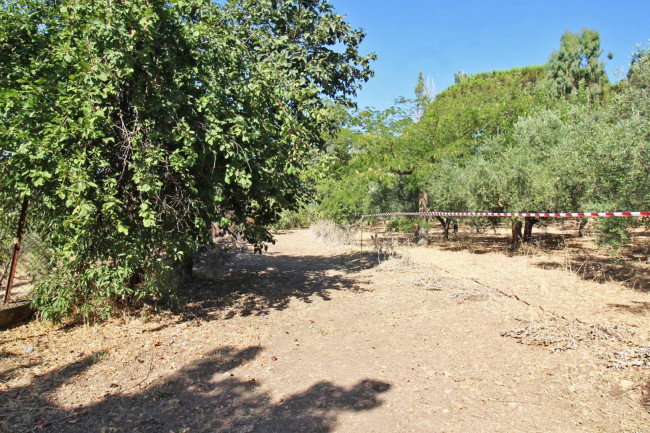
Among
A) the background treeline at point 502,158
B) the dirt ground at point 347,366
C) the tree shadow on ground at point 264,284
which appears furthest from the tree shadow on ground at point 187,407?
the background treeline at point 502,158

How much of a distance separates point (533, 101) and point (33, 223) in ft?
63.2

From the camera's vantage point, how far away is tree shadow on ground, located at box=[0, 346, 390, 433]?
124 inches

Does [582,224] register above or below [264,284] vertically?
above

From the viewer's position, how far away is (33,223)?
5.54 metres

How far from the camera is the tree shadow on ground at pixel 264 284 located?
22.5ft

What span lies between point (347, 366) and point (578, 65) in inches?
1548

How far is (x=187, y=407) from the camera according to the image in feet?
11.5

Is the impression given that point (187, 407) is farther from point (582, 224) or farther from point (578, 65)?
point (578, 65)

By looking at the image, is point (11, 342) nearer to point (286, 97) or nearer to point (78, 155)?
point (78, 155)

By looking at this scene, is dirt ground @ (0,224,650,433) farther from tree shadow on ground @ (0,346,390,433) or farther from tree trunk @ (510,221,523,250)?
tree trunk @ (510,221,523,250)

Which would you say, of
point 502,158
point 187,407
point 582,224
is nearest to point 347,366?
point 187,407

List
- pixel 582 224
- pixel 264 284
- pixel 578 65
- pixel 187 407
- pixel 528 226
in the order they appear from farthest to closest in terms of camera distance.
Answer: pixel 578 65 → pixel 582 224 → pixel 528 226 → pixel 264 284 → pixel 187 407

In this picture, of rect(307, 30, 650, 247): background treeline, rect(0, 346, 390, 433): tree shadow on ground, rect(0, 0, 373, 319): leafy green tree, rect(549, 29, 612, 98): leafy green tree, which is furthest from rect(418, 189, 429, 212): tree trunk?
rect(549, 29, 612, 98): leafy green tree

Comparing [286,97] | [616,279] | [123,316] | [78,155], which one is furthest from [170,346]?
Result: [616,279]
